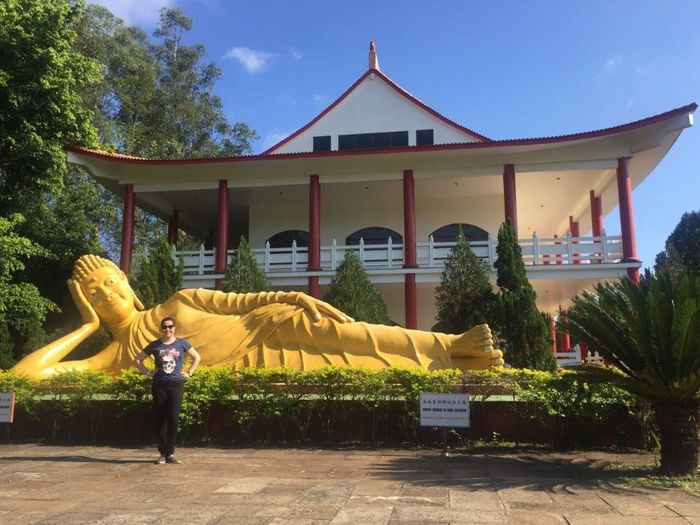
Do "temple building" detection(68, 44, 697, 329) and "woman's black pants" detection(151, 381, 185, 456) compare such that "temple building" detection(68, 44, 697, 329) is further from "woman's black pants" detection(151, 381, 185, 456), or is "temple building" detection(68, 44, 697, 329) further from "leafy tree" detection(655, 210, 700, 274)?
"woman's black pants" detection(151, 381, 185, 456)

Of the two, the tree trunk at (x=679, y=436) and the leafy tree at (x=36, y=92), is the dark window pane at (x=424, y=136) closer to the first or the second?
the leafy tree at (x=36, y=92)

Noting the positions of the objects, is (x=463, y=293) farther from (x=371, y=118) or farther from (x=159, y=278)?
(x=371, y=118)

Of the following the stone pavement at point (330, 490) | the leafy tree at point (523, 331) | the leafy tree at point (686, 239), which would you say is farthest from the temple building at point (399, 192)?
the stone pavement at point (330, 490)

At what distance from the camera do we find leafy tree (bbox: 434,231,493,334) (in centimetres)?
1258

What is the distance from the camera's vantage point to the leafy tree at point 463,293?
1258cm

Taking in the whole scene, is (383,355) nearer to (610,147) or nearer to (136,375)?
(136,375)

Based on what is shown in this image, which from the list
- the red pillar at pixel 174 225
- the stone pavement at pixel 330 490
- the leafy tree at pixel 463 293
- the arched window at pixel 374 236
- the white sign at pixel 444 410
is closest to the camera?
the stone pavement at pixel 330 490

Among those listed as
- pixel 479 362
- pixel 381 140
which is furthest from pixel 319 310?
pixel 381 140

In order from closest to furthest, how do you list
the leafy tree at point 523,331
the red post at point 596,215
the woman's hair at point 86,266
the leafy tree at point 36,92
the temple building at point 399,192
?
the woman's hair at point 86,266
the leafy tree at point 523,331
the leafy tree at point 36,92
the temple building at point 399,192
the red post at point 596,215

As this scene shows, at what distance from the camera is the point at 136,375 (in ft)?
22.2

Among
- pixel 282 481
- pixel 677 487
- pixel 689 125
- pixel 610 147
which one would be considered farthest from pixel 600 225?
pixel 282 481

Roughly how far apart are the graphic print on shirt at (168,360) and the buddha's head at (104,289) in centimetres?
378

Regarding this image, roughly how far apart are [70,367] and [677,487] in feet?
24.7


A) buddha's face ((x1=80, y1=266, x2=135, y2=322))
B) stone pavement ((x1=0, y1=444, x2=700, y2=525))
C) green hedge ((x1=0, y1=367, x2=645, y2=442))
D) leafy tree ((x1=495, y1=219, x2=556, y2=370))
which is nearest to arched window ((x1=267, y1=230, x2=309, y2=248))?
leafy tree ((x1=495, y1=219, x2=556, y2=370))
